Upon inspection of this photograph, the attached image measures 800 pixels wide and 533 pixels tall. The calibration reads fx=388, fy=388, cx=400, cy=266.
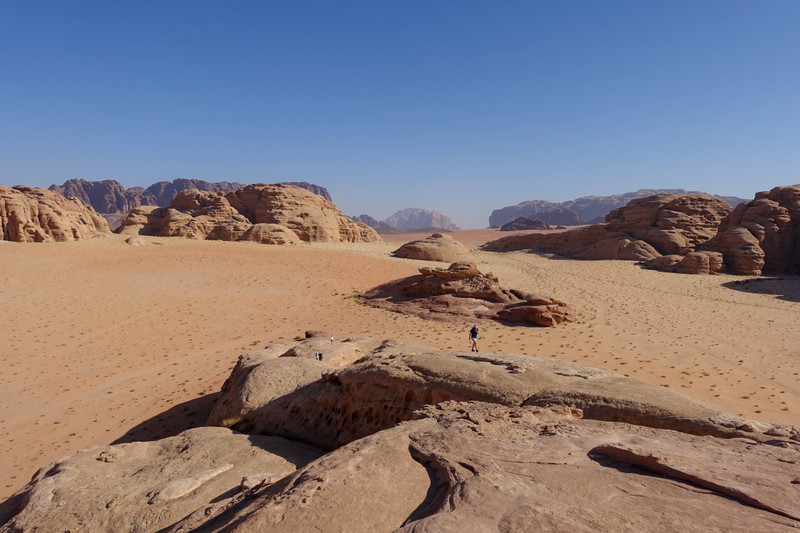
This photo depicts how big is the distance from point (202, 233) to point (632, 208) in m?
47.8

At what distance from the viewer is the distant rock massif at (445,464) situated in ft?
9.60

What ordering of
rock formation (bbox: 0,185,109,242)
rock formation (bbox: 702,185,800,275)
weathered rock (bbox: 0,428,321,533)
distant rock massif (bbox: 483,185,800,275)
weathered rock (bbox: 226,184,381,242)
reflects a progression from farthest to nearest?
weathered rock (bbox: 226,184,381,242) < distant rock massif (bbox: 483,185,800,275) < rock formation (bbox: 702,185,800,275) < rock formation (bbox: 0,185,109,242) < weathered rock (bbox: 0,428,321,533)

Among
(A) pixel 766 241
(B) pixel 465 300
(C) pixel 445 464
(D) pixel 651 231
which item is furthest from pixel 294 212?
(A) pixel 766 241

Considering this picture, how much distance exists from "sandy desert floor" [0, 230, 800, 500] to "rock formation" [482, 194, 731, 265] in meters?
8.66

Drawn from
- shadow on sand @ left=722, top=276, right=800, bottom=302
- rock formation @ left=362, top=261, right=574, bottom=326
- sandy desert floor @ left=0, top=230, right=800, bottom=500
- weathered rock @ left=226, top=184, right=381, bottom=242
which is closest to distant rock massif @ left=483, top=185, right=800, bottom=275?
shadow on sand @ left=722, top=276, right=800, bottom=302

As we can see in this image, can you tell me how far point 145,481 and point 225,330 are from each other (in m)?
11.8

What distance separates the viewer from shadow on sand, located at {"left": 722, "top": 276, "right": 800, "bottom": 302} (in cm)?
2449

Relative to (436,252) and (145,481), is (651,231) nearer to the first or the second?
(436,252)

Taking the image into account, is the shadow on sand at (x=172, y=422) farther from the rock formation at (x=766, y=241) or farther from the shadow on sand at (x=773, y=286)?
the rock formation at (x=766, y=241)

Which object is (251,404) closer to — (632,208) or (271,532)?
(271,532)

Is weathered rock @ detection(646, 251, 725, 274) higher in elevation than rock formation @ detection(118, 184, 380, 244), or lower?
lower

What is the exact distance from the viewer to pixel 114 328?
15984 millimetres

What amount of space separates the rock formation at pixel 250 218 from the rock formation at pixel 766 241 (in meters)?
39.2

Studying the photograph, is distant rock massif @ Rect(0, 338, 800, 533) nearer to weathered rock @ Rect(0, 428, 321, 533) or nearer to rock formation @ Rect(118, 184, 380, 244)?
weathered rock @ Rect(0, 428, 321, 533)
